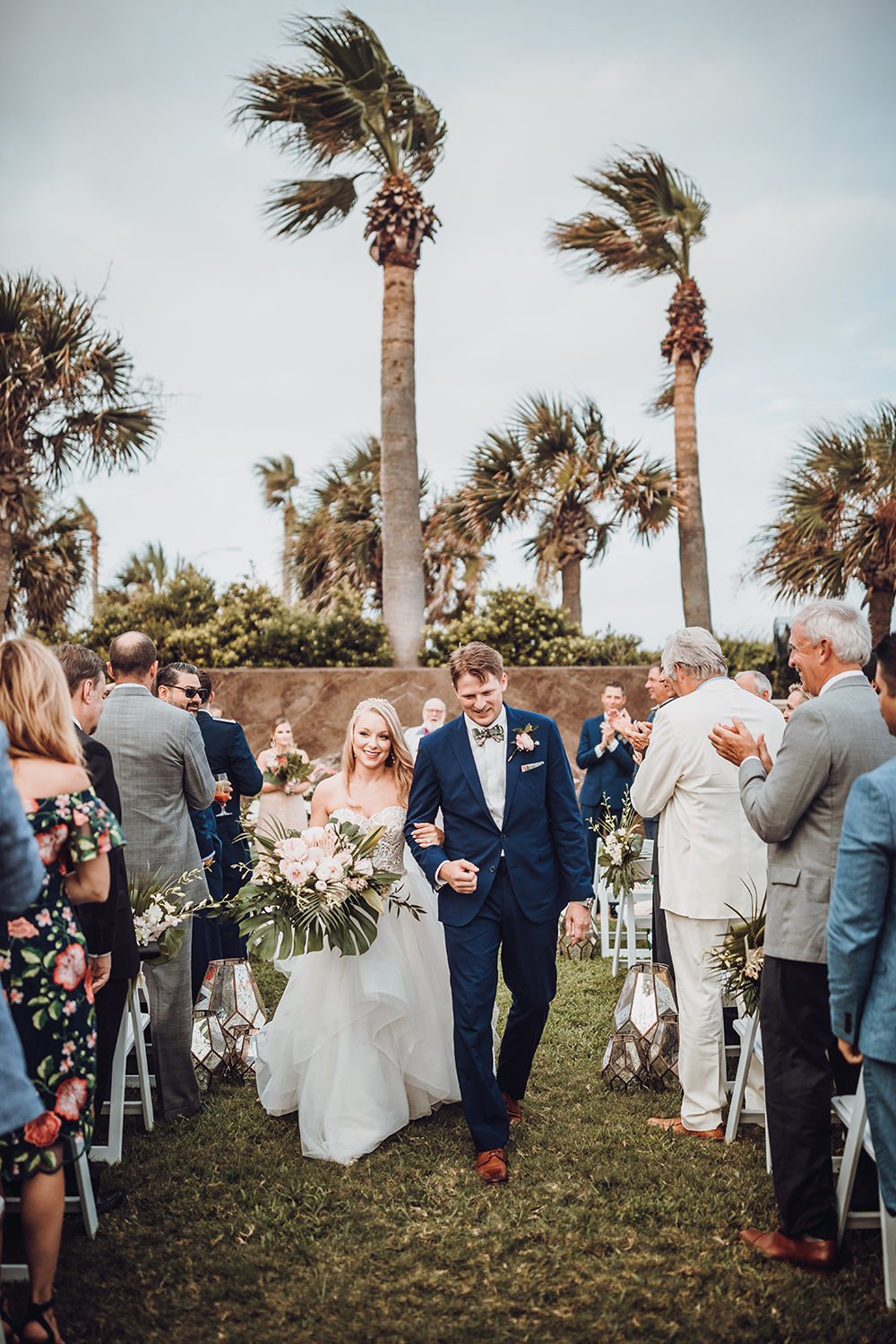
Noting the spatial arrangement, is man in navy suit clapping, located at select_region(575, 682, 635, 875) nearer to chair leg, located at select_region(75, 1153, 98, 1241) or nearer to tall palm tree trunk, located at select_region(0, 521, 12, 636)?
chair leg, located at select_region(75, 1153, 98, 1241)

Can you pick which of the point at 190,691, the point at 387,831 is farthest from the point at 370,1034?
the point at 190,691

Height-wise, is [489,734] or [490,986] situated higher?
[489,734]

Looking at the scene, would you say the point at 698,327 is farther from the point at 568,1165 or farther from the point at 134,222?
the point at 568,1165

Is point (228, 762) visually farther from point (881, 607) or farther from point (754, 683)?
point (881, 607)

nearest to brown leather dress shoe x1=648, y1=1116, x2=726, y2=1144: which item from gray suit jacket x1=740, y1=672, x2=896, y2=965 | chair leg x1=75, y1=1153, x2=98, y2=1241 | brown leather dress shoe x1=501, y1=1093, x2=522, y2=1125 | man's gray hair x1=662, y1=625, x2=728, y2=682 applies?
brown leather dress shoe x1=501, y1=1093, x2=522, y2=1125

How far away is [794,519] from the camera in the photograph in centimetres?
1349

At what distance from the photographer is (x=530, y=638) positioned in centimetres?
1363

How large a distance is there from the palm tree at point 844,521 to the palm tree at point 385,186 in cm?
580

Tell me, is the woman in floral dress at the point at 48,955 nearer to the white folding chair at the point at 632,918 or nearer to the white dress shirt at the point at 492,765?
the white dress shirt at the point at 492,765

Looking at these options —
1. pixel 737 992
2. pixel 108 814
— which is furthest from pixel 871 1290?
pixel 108 814

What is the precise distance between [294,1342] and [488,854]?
1.91 metres

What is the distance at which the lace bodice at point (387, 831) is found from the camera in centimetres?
451

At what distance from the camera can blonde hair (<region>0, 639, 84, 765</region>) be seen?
271cm

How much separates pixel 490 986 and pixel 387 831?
96 cm
